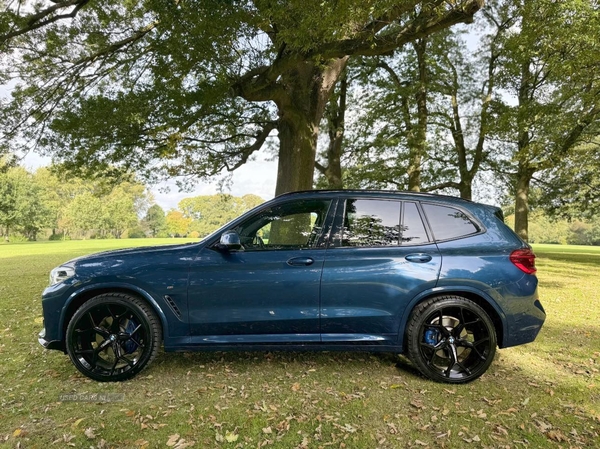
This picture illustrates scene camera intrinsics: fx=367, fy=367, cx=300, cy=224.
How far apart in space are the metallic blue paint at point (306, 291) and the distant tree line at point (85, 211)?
39.7m

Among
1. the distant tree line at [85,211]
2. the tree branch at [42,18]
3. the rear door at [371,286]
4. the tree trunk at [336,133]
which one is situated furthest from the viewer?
the distant tree line at [85,211]

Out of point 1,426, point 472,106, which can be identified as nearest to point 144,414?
point 1,426

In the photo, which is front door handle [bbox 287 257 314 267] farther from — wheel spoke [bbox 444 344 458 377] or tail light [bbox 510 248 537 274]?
tail light [bbox 510 248 537 274]

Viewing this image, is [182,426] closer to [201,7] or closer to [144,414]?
[144,414]

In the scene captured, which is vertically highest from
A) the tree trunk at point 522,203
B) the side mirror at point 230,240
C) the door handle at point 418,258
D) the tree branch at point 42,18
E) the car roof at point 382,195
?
the tree branch at point 42,18

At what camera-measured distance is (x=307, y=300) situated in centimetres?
338

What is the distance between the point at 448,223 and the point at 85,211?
68311 millimetres

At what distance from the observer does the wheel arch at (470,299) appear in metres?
3.41

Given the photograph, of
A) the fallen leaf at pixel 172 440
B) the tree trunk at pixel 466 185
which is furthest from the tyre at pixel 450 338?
the tree trunk at pixel 466 185

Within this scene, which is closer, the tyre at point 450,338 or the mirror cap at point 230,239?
the mirror cap at point 230,239

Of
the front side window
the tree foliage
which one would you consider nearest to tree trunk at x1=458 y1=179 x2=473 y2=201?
the front side window

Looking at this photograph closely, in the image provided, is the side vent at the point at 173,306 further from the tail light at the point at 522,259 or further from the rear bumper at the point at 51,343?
the tail light at the point at 522,259

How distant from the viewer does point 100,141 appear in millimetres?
9555

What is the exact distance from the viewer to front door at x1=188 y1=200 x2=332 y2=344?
11.1ft
